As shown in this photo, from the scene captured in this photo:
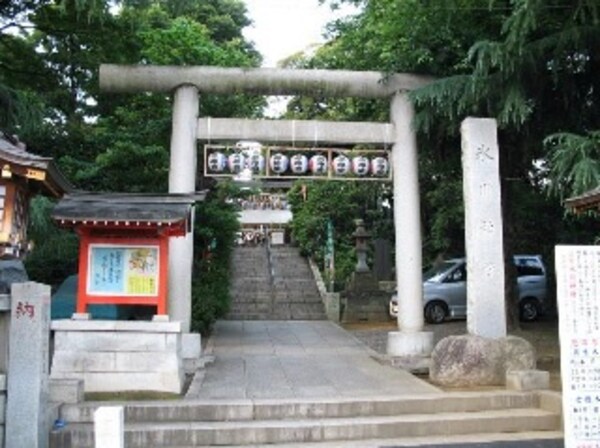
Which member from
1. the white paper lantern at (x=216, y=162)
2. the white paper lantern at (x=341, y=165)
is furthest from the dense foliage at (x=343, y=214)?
the white paper lantern at (x=216, y=162)

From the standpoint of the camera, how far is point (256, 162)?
44.1 ft

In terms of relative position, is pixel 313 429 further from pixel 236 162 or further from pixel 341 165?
pixel 341 165

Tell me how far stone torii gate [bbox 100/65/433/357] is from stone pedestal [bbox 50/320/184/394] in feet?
8.52

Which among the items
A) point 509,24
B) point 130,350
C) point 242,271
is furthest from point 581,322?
point 242,271

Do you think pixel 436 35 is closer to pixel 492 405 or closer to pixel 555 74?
pixel 555 74

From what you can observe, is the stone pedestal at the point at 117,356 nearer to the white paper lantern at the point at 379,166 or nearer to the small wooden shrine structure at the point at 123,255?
the small wooden shrine structure at the point at 123,255

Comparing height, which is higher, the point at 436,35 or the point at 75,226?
the point at 436,35

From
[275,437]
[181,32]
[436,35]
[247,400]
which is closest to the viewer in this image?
[275,437]

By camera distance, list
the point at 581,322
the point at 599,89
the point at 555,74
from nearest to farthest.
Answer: the point at 581,322 < the point at 555,74 < the point at 599,89

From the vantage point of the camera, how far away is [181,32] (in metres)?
16.0

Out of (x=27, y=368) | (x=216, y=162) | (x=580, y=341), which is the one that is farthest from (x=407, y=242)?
(x=27, y=368)

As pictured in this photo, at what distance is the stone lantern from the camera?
24453 mm

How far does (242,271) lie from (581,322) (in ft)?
77.6

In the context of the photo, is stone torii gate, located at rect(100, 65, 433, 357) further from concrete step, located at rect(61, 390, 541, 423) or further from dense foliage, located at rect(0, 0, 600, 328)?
concrete step, located at rect(61, 390, 541, 423)
